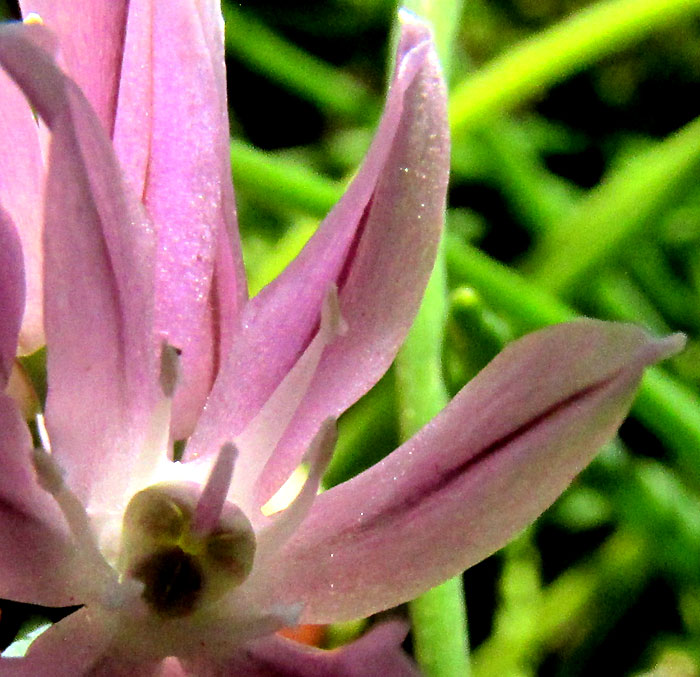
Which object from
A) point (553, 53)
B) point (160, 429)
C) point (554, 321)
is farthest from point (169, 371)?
point (553, 53)

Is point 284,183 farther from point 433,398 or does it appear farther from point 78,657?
point 78,657

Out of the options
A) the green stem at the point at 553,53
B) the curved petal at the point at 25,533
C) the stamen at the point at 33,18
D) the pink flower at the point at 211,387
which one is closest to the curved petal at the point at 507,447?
the pink flower at the point at 211,387

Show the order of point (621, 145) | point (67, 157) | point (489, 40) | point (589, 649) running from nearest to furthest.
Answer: point (67, 157), point (589, 649), point (621, 145), point (489, 40)

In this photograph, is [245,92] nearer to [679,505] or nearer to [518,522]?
[679,505]

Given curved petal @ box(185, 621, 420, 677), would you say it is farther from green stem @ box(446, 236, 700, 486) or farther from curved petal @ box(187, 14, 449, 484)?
green stem @ box(446, 236, 700, 486)

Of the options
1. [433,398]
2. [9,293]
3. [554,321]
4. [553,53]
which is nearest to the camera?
[9,293]

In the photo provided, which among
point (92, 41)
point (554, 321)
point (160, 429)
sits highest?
point (92, 41)

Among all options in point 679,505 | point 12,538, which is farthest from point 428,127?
point 679,505
